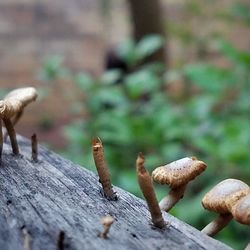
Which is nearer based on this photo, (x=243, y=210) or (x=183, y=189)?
(x=243, y=210)

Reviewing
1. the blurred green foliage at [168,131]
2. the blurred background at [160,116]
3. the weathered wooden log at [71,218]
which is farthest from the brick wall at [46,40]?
the weathered wooden log at [71,218]

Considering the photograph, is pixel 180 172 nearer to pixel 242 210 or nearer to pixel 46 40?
pixel 242 210

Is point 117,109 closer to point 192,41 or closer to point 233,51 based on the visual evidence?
point 233,51

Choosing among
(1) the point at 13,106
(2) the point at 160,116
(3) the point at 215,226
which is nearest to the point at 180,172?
(3) the point at 215,226

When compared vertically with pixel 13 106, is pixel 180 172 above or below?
below

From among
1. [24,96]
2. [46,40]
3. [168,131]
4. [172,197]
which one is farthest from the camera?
[46,40]

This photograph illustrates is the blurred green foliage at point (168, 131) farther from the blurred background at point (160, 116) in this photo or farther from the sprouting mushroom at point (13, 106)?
the sprouting mushroom at point (13, 106)
